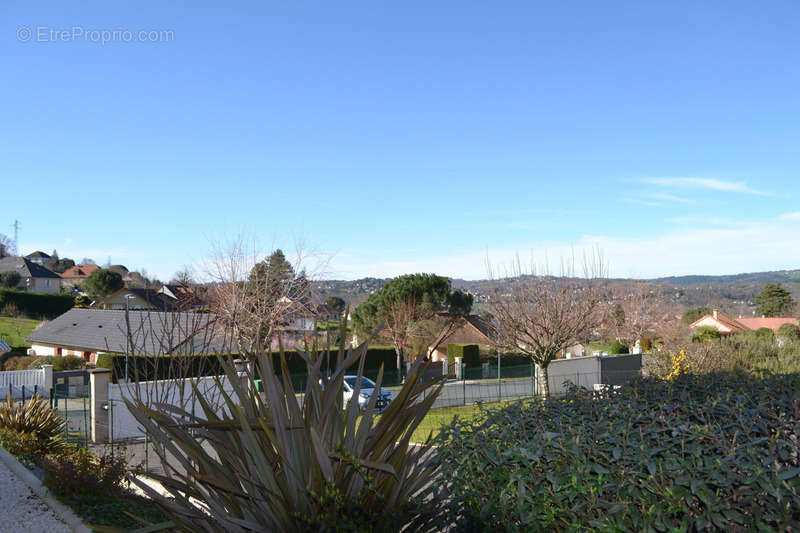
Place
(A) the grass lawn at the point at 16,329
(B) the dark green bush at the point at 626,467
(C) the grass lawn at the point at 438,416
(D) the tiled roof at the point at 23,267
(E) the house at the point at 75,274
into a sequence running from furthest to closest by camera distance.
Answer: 1. (E) the house at the point at 75,274
2. (D) the tiled roof at the point at 23,267
3. (A) the grass lawn at the point at 16,329
4. (C) the grass lawn at the point at 438,416
5. (B) the dark green bush at the point at 626,467

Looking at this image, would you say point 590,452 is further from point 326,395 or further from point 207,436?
point 207,436

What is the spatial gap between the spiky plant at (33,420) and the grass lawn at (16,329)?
32.4 metres

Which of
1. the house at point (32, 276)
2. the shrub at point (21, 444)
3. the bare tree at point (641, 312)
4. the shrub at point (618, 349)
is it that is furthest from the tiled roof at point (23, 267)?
the shrub at point (21, 444)

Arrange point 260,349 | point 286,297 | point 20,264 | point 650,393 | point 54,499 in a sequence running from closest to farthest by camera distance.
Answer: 1. point 260,349
2. point 650,393
3. point 54,499
4. point 286,297
5. point 20,264

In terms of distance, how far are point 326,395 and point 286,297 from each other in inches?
849

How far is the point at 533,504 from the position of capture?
2852mm

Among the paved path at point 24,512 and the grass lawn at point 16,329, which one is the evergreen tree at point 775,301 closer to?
the grass lawn at point 16,329

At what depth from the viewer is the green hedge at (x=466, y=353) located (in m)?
38.0

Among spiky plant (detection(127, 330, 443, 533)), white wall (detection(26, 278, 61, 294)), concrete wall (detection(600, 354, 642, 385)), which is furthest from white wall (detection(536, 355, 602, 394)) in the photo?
white wall (detection(26, 278, 61, 294))

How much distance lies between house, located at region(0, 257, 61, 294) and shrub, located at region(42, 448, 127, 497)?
2842 inches

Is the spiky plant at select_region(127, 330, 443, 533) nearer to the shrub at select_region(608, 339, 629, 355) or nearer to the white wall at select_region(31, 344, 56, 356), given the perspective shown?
the white wall at select_region(31, 344, 56, 356)

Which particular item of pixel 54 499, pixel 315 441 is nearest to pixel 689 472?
pixel 315 441

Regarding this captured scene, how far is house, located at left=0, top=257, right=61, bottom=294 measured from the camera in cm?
7150

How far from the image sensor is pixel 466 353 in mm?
38188
